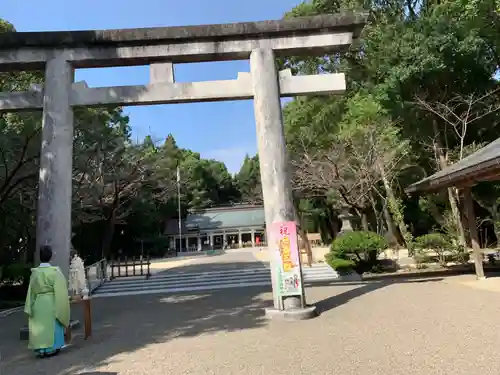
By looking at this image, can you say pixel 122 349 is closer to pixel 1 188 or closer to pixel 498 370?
pixel 498 370

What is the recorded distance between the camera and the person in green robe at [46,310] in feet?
17.0

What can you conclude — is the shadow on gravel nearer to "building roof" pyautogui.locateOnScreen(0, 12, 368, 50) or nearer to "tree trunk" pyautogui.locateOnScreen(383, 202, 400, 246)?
"building roof" pyautogui.locateOnScreen(0, 12, 368, 50)

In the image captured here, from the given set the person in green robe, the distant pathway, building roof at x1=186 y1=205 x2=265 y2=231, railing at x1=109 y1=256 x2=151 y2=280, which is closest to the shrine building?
building roof at x1=186 y1=205 x2=265 y2=231

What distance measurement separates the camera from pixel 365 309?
724cm

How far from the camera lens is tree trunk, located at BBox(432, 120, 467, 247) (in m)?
15.5

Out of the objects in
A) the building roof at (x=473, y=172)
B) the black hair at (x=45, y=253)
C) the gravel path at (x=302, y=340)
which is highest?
the building roof at (x=473, y=172)

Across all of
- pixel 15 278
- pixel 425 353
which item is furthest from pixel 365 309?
pixel 15 278

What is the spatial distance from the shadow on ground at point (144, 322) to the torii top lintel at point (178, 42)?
4.91 meters

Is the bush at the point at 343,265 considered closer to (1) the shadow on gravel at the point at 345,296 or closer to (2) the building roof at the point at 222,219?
(1) the shadow on gravel at the point at 345,296

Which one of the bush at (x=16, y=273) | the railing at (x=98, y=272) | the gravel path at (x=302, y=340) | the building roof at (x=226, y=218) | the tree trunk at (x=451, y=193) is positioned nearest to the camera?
the gravel path at (x=302, y=340)

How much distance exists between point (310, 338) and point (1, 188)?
8906 millimetres

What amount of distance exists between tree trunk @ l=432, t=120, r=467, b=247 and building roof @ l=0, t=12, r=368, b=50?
10583 mm

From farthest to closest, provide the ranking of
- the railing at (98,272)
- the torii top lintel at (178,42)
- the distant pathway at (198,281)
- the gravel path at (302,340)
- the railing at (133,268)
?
1. the railing at (133,268)
2. the railing at (98,272)
3. the distant pathway at (198,281)
4. the torii top lintel at (178,42)
5. the gravel path at (302,340)

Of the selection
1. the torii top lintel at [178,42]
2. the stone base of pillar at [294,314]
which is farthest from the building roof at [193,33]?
the stone base of pillar at [294,314]
